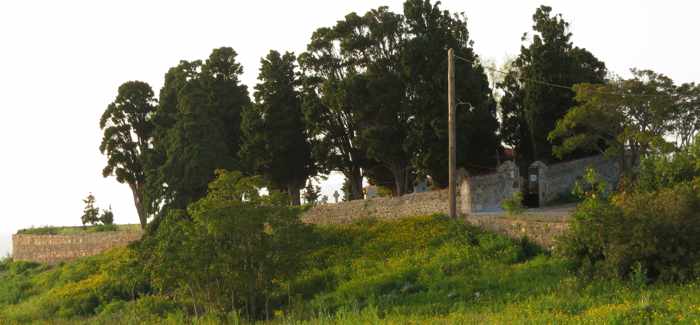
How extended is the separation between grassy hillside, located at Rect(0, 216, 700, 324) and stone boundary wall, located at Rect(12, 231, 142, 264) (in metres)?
5.77

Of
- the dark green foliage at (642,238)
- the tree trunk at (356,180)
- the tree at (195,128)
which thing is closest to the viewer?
the dark green foliage at (642,238)

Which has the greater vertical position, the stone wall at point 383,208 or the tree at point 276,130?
the tree at point 276,130

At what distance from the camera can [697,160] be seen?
66.6 feet

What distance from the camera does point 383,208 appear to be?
94.3ft

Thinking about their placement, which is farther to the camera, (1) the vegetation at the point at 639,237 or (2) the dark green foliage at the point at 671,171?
(2) the dark green foliage at the point at 671,171

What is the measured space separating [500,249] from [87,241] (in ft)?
89.0

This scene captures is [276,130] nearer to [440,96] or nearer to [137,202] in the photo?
[440,96]

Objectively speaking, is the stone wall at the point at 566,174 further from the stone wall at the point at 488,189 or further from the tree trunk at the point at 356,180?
the tree trunk at the point at 356,180

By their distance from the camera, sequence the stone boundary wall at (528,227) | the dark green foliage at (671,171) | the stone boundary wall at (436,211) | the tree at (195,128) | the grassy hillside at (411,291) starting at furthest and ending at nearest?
1. the tree at (195,128)
2. the stone boundary wall at (436,211)
3. the stone boundary wall at (528,227)
4. the dark green foliage at (671,171)
5. the grassy hillside at (411,291)

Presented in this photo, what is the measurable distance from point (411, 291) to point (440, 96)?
10935mm

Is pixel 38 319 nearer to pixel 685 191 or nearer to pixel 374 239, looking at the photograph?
pixel 374 239

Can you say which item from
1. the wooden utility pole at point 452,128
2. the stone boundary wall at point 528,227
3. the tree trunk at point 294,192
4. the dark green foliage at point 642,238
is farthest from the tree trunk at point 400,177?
the dark green foliage at point 642,238

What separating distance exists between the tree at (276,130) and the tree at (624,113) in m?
12.1

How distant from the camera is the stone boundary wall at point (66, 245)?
1553 inches
